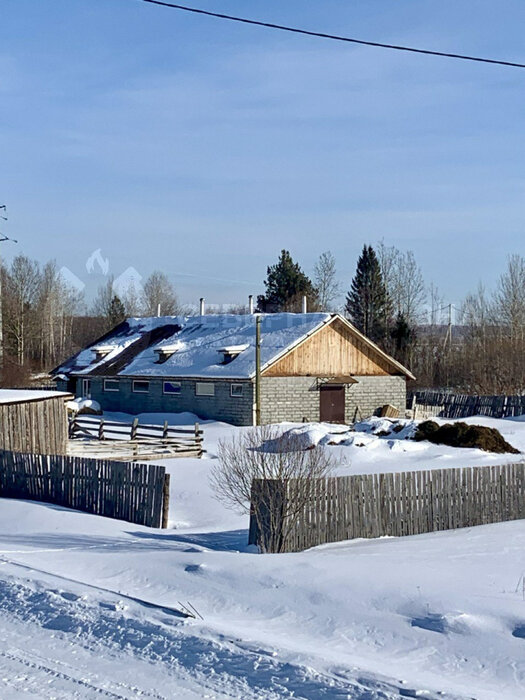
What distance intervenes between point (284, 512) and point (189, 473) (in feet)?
37.2

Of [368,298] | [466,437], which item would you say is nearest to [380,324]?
[368,298]

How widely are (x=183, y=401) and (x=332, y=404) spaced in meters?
6.87

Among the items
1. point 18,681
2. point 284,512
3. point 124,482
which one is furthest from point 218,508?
point 18,681

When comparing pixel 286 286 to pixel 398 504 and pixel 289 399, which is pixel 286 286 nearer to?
pixel 289 399

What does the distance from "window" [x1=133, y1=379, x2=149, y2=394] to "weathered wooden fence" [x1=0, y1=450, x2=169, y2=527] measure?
22.1 meters

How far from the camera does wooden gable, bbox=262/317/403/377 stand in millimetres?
39812

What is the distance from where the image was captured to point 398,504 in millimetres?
15555

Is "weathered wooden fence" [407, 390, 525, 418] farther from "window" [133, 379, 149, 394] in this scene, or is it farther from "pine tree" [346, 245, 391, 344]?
"pine tree" [346, 245, 391, 344]

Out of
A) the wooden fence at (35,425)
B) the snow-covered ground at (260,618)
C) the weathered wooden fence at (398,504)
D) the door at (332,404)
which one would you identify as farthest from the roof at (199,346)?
the snow-covered ground at (260,618)

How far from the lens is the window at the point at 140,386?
42.5 meters

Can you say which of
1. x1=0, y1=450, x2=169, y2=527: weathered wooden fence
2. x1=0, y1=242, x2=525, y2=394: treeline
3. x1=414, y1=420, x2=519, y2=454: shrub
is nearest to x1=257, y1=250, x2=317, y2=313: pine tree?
x1=0, y1=242, x2=525, y2=394: treeline

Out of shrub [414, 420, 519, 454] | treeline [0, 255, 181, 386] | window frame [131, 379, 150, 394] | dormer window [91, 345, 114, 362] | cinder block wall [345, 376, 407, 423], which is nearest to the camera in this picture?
shrub [414, 420, 519, 454]

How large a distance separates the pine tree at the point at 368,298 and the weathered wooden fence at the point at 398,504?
61.0 m

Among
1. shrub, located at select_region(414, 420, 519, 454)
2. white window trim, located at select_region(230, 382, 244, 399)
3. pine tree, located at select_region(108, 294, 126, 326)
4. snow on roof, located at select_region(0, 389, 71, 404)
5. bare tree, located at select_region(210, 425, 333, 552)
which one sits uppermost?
pine tree, located at select_region(108, 294, 126, 326)
